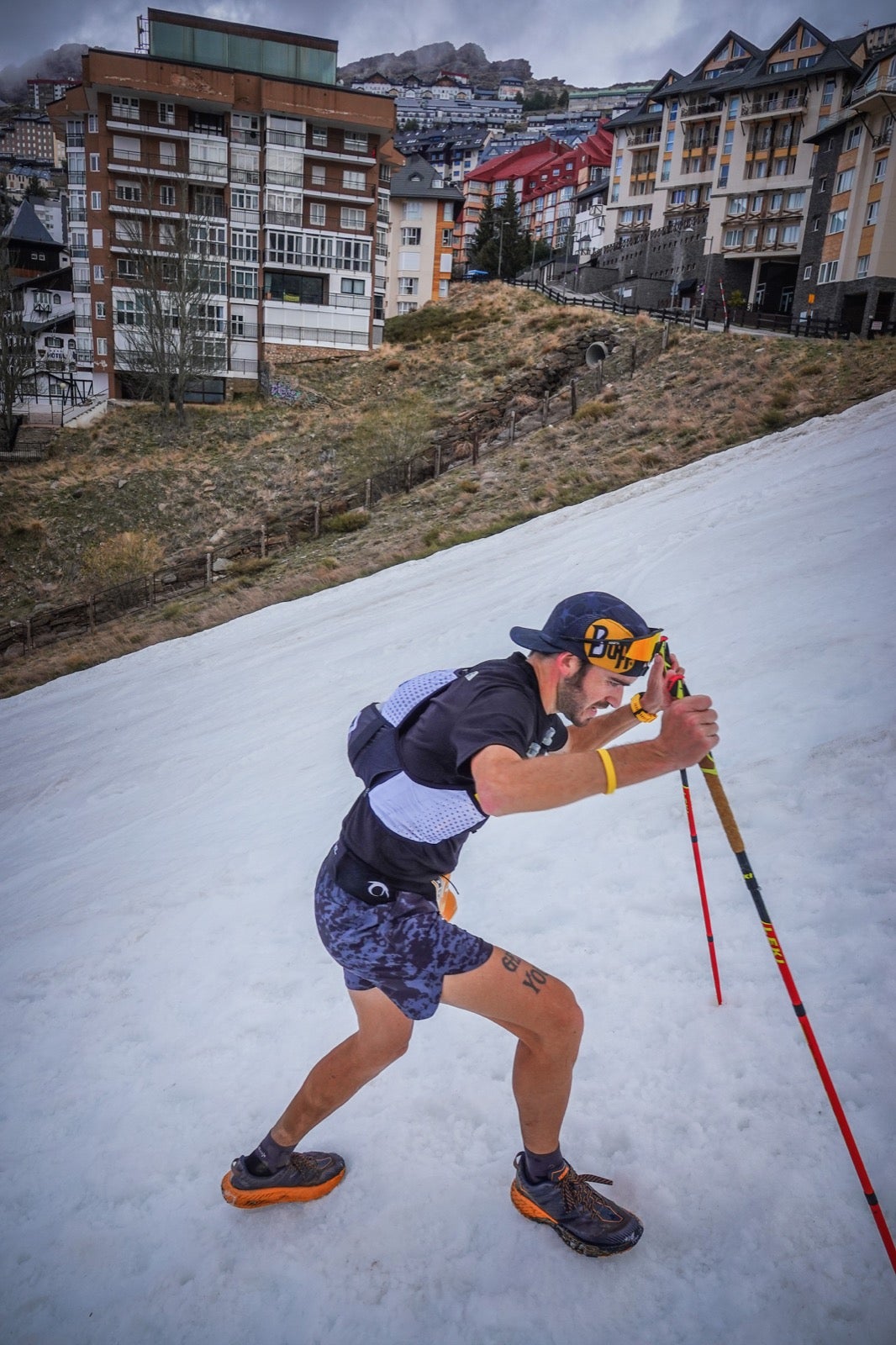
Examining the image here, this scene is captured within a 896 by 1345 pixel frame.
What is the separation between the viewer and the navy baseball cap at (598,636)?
271cm

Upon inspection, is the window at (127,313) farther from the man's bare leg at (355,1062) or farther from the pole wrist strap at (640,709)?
the man's bare leg at (355,1062)

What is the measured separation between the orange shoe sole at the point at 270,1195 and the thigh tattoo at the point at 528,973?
1.30 metres

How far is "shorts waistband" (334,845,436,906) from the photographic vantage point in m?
2.80

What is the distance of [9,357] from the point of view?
135 feet

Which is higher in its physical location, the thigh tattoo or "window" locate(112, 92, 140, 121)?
"window" locate(112, 92, 140, 121)

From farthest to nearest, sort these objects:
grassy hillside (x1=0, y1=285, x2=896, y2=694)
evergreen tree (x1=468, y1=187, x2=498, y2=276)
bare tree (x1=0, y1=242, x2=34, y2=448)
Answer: evergreen tree (x1=468, y1=187, x2=498, y2=276), bare tree (x1=0, y1=242, x2=34, y2=448), grassy hillside (x1=0, y1=285, x2=896, y2=694)

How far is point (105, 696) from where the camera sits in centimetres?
1263

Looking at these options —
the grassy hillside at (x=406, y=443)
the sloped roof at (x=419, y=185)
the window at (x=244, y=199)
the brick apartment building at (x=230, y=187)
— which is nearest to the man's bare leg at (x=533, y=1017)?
the grassy hillside at (x=406, y=443)

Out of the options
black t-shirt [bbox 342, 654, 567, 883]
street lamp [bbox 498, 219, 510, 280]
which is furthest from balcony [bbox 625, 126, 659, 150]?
black t-shirt [bbox 342, 654, 567, 883]

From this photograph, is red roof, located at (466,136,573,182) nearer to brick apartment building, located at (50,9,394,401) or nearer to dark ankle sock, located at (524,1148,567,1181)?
brick apartment building, located at (50,9,394,401)

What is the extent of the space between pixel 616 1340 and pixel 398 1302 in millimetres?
729

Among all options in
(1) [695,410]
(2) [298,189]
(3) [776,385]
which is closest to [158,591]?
(1) [695,410]

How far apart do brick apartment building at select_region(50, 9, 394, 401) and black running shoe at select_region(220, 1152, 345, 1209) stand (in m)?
47.4

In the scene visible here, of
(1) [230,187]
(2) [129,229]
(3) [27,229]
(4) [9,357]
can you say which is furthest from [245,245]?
(3) [27,229]
